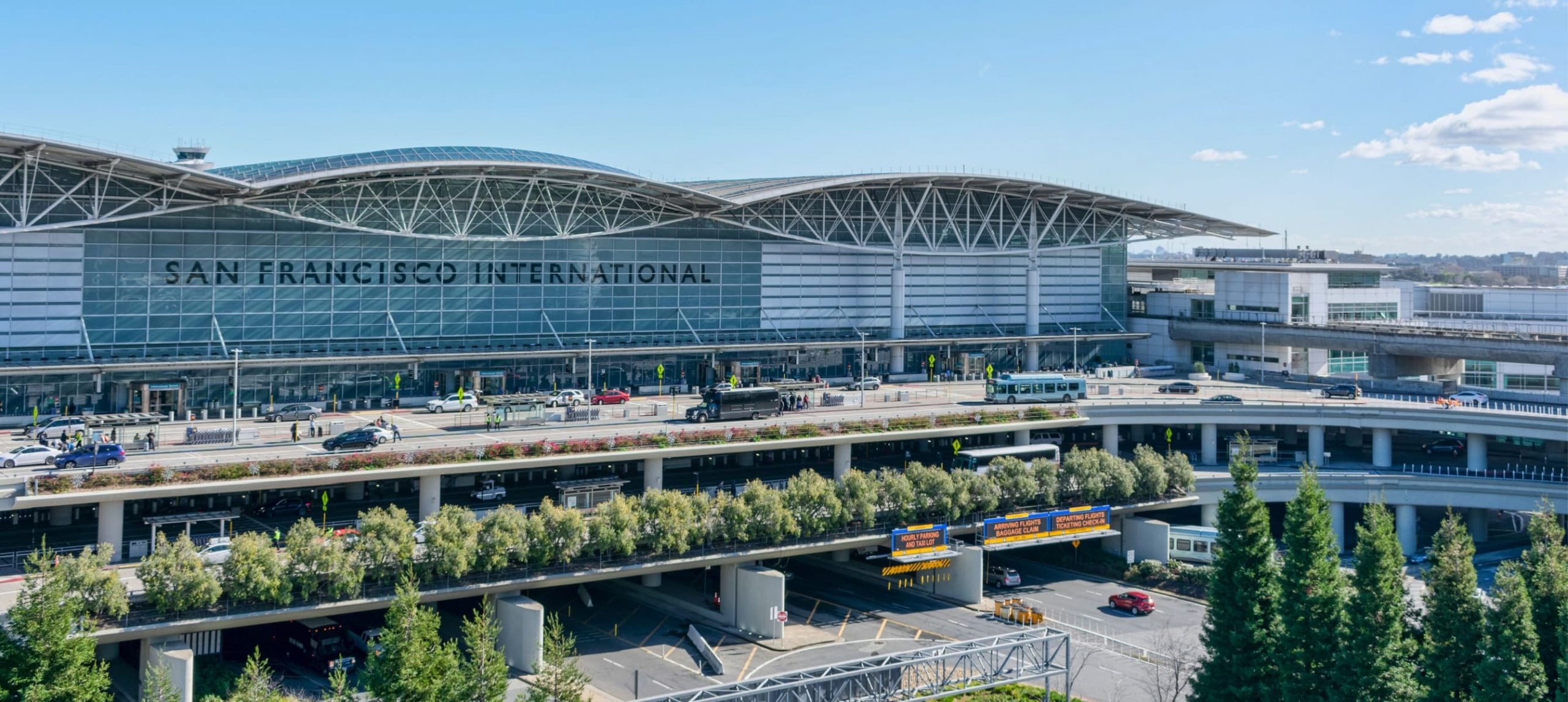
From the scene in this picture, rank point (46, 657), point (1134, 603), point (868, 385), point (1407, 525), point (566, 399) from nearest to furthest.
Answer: point (46, 657) < point (1134, 603) < point (1407, 525) < point (566, 399) < point (868, 385)

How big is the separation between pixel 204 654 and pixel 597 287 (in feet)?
149

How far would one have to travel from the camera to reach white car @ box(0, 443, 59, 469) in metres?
56.3

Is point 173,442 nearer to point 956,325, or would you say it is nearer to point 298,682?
point 298,682

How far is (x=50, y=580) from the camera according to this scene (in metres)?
40.8

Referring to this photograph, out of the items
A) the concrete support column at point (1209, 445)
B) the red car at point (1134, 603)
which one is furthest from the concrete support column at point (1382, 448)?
the red car at point (1134, 603)

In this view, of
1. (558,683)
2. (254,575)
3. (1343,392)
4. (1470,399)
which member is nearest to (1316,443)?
(1343,392)

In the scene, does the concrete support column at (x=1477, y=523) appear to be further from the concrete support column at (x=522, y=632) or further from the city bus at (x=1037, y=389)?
the concrete support column at (x=522, y=632)

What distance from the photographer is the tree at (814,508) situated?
199 ft

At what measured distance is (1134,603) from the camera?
6062 cm

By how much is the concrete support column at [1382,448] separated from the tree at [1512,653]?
46.7 metres

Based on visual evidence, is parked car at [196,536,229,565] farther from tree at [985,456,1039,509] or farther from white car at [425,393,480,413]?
tree at [985,456,1039,509]

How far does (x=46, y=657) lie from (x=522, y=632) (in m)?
19.1

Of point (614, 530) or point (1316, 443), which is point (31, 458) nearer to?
point (614, 530)

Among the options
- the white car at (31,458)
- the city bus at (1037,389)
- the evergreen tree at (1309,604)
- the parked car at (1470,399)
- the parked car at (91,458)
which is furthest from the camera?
the city bus at (1037,389)
